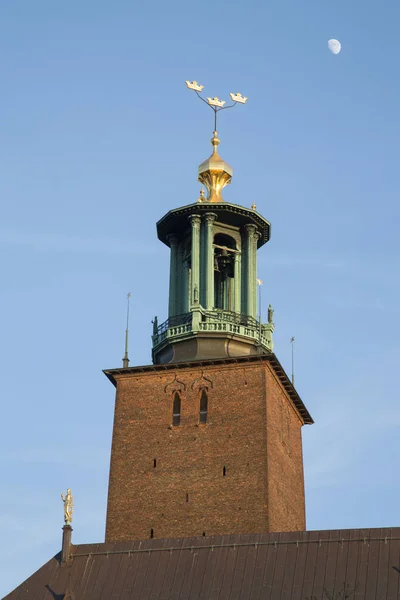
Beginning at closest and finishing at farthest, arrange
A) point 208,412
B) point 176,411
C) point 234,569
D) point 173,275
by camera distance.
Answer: point 234,569 → point 208,412 → point 176,411 → point 173,275

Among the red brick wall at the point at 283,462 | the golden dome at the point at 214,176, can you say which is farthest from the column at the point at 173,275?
the red brick wall at the point at 283,462

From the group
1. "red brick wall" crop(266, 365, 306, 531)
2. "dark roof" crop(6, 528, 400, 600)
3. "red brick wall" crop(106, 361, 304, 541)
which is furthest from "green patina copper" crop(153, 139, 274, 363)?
"dark roof" crop(6, 528, 400, 600)

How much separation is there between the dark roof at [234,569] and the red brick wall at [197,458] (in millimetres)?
3077

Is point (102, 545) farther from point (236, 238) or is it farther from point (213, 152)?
point (213, 152)

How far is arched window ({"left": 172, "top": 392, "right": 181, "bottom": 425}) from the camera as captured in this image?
206 ft

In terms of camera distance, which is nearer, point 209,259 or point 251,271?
point 209,259

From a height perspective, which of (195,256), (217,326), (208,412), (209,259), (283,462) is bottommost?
(283,462)

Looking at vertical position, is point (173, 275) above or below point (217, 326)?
above

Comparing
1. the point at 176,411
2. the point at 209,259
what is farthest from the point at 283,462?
the point at 209,259

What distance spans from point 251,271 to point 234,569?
1586 centimetres

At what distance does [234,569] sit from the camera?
5541cm

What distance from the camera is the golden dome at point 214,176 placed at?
6938cm

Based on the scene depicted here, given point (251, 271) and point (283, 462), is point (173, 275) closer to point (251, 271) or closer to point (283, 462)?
point (251, 271)

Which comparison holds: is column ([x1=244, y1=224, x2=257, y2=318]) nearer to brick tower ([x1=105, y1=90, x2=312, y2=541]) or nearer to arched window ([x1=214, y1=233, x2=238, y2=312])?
brick tower ([x1=105, y1=90, x2=312, y2=541])
